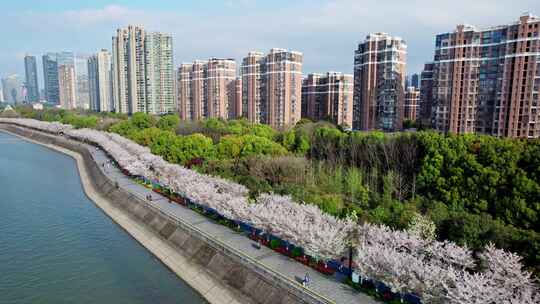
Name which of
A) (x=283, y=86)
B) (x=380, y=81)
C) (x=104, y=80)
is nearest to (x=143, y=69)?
(x=104, y=80)

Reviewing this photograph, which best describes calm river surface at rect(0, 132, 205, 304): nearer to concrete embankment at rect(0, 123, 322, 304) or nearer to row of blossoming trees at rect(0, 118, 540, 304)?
concrete embankment at rect(0, 123, 322, 304)

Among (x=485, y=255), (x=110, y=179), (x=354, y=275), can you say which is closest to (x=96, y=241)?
(x=110, y=179)

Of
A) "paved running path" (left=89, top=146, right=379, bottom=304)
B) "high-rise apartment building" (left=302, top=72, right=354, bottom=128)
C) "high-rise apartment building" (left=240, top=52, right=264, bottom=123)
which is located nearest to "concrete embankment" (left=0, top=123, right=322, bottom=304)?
"paved running path" (left=89, top=146, right=379, bottom=304)

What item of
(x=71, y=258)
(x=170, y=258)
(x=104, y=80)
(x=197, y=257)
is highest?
(x=104, y=80)

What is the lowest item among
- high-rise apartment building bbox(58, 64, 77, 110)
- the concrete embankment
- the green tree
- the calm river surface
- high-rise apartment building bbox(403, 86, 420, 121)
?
the calm river surface

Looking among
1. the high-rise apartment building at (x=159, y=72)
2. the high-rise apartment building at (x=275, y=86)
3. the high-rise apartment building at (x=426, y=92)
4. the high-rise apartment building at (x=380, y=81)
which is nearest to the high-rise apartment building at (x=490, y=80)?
the high-rise apartment building at (x=380, y=81)

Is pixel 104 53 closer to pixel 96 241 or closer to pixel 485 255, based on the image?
pixel 96 241

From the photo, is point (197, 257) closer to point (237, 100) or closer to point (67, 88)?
point (237, 100)
